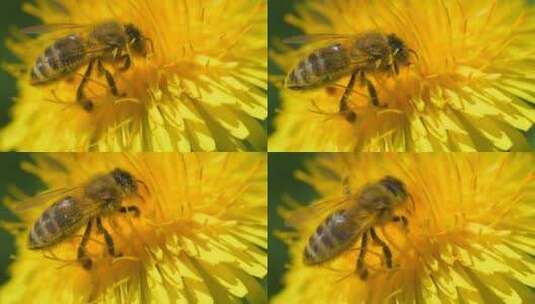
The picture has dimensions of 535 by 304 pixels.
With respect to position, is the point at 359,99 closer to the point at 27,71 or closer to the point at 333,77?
the point at 333,77

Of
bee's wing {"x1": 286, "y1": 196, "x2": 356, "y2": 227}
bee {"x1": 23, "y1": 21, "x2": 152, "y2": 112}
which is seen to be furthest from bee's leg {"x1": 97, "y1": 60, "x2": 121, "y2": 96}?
bee's wing {"x1": 286, "y1": 196, "x2": 356, "y2": 227}

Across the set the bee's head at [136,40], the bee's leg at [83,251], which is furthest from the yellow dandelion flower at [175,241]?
the bee's head at [136,40]

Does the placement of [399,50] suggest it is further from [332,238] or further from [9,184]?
[9,184]

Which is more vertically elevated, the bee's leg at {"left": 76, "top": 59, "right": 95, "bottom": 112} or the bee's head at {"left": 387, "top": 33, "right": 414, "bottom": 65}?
the bee's head at {"left": 387, "top": 33, "right": 414, "bottom": 65}

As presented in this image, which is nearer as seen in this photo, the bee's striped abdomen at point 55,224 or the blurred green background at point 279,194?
the bee's striped abdomen at point 55,224

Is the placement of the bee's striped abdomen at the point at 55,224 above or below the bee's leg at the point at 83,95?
below

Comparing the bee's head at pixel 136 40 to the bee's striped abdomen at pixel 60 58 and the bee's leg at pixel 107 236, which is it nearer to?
the bee's striped abdomen at pixel 60 58

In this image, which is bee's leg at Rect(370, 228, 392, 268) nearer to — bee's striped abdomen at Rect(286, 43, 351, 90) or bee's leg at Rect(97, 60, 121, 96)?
bee's striped abdomen at Rect(286, 43, 351, 90)
